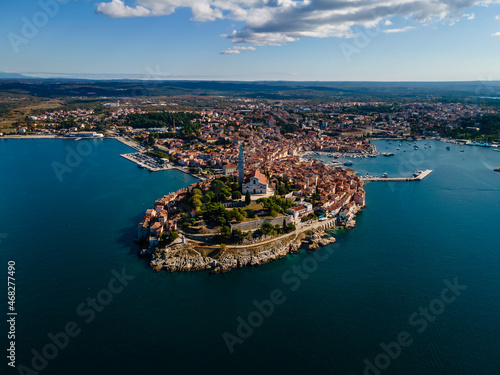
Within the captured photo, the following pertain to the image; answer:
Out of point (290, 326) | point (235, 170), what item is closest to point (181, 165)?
point (235, 170)

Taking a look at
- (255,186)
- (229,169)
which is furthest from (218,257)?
(229,169)

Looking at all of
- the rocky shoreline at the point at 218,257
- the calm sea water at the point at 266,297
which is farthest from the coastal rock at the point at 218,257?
the calm sea water at the point at 266,297

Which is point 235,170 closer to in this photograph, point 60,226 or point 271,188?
point 271,188

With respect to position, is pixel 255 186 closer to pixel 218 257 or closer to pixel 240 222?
pixel 240 222

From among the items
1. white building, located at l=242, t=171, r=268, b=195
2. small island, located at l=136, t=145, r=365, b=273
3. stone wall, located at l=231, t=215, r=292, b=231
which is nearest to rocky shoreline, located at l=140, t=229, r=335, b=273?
small island, located at l=136, t=145, r=365, b=273

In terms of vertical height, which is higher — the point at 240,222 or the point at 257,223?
the point at 240,222
